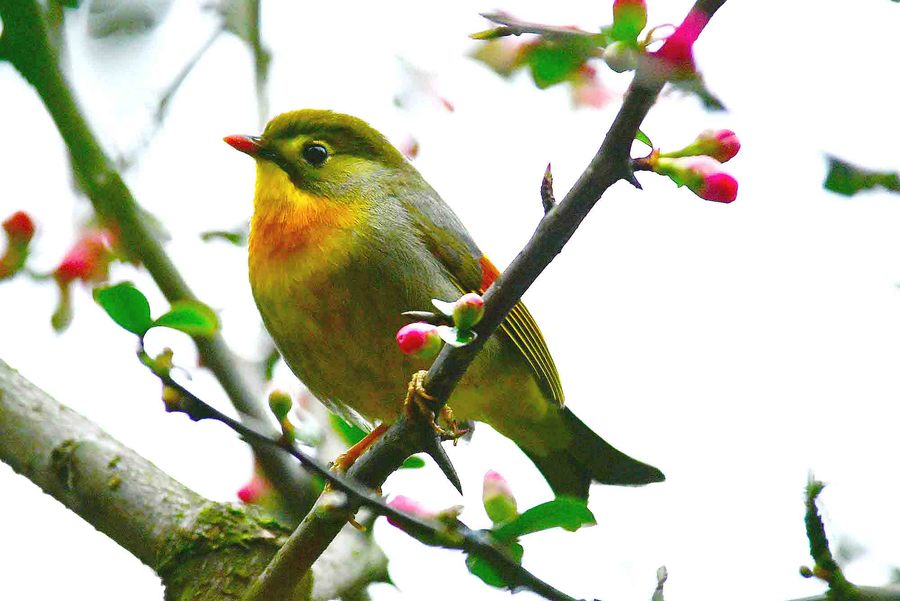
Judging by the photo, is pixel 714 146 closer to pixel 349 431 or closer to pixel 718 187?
pixel 718 187

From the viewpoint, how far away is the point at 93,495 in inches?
130

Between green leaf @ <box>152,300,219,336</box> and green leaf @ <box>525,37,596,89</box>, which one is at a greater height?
green leaf @ <box>525,37,596,89</box>

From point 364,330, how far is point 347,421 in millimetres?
486

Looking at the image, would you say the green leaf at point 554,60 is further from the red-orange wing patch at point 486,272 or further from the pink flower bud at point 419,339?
the red-orange wing patch at point 486,272

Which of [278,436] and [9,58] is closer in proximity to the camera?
[278,436]

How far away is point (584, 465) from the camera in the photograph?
438 cm

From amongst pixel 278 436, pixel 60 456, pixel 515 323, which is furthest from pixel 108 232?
pixel 278 436

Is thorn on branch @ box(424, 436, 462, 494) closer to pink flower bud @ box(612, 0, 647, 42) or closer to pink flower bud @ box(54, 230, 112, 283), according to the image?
pink flower bud @ box(612, 0, 647, 42)

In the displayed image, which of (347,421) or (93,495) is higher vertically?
(347,421)

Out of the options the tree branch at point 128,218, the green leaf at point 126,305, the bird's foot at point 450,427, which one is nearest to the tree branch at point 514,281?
the bird's foot at point 450,427

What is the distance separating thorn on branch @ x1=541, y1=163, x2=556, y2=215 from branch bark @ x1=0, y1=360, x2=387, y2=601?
163cm

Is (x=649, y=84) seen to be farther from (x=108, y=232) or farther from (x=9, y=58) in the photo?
(x=108, y=232)

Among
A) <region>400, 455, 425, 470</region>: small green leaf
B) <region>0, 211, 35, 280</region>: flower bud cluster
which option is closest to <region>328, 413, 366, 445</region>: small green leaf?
<region>400, 455, 425, 470</region>: small green leaf

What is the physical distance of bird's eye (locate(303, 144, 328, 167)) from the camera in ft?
13.1
